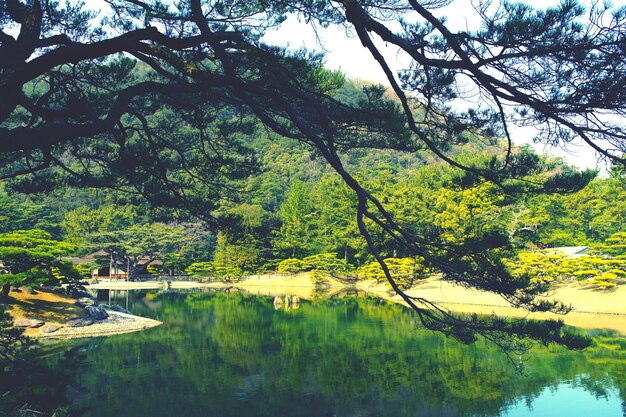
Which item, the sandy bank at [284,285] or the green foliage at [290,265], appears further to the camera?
the green foliage at [290,265]

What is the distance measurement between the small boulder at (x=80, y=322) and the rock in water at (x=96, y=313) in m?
0.30

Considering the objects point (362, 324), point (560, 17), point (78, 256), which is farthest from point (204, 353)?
point (78, 256)

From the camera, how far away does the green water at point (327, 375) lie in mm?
7043

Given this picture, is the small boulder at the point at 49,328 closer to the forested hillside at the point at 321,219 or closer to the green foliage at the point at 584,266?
the forested hillside at the point at 321,219

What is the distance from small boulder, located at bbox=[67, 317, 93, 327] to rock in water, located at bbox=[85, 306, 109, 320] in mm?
303

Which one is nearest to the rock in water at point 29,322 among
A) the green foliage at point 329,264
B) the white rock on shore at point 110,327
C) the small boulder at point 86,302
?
the white rock on shore at point 110,327

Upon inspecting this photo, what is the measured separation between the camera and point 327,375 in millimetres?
8742

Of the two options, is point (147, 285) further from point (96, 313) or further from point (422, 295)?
point (96, 313)

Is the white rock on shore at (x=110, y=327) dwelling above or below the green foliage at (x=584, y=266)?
below

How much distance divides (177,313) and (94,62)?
12007 millimetres

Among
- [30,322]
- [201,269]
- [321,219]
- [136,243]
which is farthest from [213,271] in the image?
[30,322]

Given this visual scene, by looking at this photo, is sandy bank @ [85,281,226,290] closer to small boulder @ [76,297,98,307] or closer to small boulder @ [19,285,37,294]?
small boulder @ [76,297,98,307]

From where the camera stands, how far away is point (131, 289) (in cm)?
2564

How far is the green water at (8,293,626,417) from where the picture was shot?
704cm
